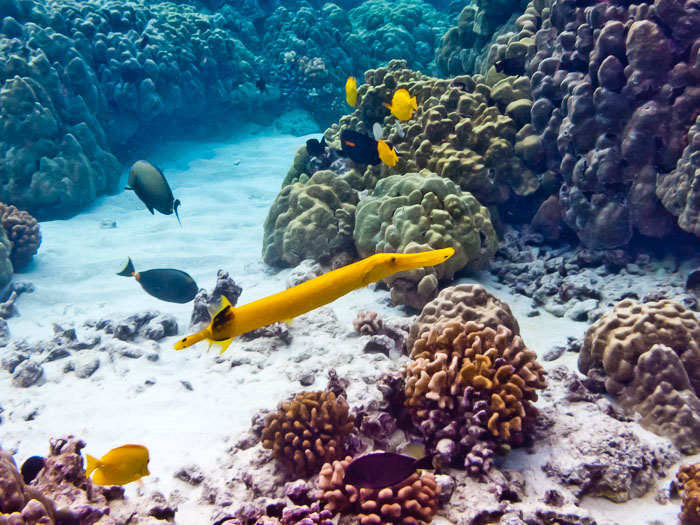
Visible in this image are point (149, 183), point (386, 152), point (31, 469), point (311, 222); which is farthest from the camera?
point (311, 222)

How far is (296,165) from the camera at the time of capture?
886 centimetres

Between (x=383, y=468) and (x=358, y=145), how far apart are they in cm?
452

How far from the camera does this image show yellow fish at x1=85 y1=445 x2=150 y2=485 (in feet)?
8.30

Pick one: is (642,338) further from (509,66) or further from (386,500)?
(509,66)

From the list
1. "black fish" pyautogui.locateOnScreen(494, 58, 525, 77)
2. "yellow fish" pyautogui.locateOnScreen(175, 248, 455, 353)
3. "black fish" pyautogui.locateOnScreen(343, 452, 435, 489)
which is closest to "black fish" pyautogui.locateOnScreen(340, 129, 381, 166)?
"black fish" pyautogui.locateOnScreen(494, 58, 525, 77)

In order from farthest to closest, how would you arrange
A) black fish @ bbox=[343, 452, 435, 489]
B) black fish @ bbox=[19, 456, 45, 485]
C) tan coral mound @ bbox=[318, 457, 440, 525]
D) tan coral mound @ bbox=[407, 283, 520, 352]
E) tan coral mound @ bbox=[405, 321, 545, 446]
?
tan coral mound @ bbox=[407, 283, 520, 352] < tan coral mound @ bbox=[405, 321, 545, 446] < black fish @ bbox=[19, 456, 45, 485] < tan coral mound @ bbox=[318, 457, 440, 525] < black fish @ bbox=[343, 452, 435, 489]

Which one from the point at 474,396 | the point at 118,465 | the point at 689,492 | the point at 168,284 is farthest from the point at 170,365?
the point at 689,492

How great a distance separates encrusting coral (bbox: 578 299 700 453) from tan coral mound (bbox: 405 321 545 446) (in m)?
0.87

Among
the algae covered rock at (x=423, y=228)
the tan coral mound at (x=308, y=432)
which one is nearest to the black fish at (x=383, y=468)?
the tan coral mound at (x=308, y=432)

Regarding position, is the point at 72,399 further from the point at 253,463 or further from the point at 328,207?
Answer: the point at 328,207

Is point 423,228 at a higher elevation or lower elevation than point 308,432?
higher

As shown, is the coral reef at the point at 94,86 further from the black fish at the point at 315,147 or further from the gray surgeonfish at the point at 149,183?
the gray surgeonfish at the point at 149,183

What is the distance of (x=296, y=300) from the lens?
73.0 inches

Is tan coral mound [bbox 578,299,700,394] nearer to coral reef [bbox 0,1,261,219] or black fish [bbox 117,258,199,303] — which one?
black fish [bbox 117,258,199,303]
